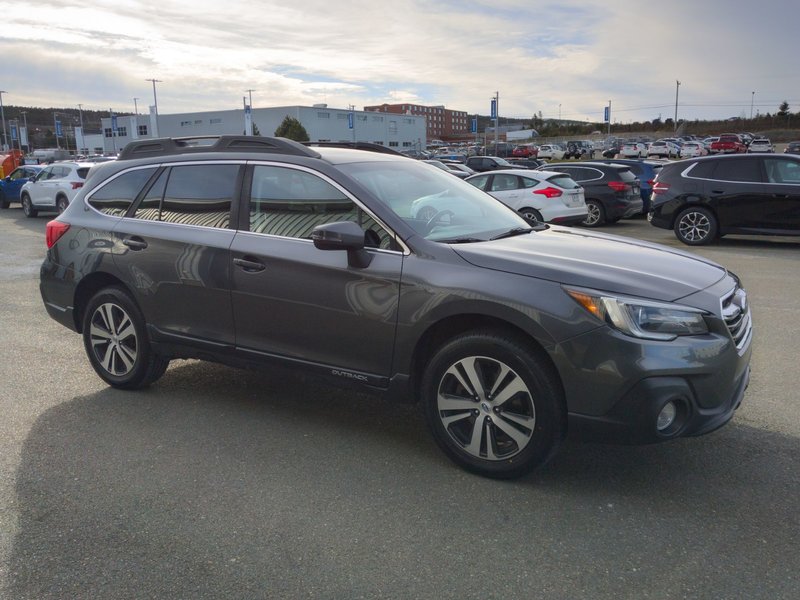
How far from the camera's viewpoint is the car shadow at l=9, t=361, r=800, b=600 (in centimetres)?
299

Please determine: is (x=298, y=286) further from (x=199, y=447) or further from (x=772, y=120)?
(x=772, y=120)

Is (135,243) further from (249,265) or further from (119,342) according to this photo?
(249,265)

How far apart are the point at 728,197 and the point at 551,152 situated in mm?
53279

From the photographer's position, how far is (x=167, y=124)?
362 ft

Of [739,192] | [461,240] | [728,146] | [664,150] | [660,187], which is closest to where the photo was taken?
[461,240]

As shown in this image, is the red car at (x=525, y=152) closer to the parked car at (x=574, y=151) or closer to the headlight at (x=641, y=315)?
the parked car at (x=574, y=151)

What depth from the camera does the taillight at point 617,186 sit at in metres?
17.1

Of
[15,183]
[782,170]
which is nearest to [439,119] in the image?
[15,183]

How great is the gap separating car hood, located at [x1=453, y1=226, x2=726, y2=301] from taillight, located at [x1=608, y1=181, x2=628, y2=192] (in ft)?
43.7

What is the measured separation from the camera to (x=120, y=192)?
5332 millimetres

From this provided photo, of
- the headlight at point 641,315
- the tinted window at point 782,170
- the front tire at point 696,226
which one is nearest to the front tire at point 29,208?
the front tire at point 696,226

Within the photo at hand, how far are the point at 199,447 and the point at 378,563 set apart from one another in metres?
1.67

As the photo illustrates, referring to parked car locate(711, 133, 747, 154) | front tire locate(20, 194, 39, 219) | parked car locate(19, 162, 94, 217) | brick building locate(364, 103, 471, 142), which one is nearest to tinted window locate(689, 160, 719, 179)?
parked car locate(19, 162, 94, 217)

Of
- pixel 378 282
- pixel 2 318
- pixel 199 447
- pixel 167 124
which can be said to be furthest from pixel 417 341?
pixel 167 124
